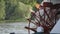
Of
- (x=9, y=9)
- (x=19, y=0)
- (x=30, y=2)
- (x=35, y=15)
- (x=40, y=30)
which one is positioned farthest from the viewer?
(x=9, y=9)

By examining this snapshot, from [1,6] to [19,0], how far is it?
1.32 metres

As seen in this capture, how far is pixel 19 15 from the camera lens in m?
14.6

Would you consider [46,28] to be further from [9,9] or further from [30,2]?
[9,9]

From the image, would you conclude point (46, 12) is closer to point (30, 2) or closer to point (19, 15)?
Answer: point (30, 2)

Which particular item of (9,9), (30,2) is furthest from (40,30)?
(9,9)

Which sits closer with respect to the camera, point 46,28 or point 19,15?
point 46,28

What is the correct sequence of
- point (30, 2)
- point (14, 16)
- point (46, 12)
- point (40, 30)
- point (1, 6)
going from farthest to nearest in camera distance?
point (14, 16), point (1, 6), point (30, 2), point (46, 12), point (40, 30)

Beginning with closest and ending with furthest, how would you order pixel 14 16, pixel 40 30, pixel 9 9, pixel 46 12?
pixel 40 30 < pixel 46 12 < pixel 14 16 < pixel 9 9

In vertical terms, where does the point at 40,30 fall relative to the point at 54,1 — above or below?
below

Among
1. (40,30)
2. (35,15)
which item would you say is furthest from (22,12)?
(40,30)

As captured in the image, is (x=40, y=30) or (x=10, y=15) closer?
(x=40, y=30)

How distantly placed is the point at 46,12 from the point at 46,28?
1.14 feet

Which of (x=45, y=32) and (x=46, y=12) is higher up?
(x=46, y=12)

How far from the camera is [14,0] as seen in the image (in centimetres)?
1362
